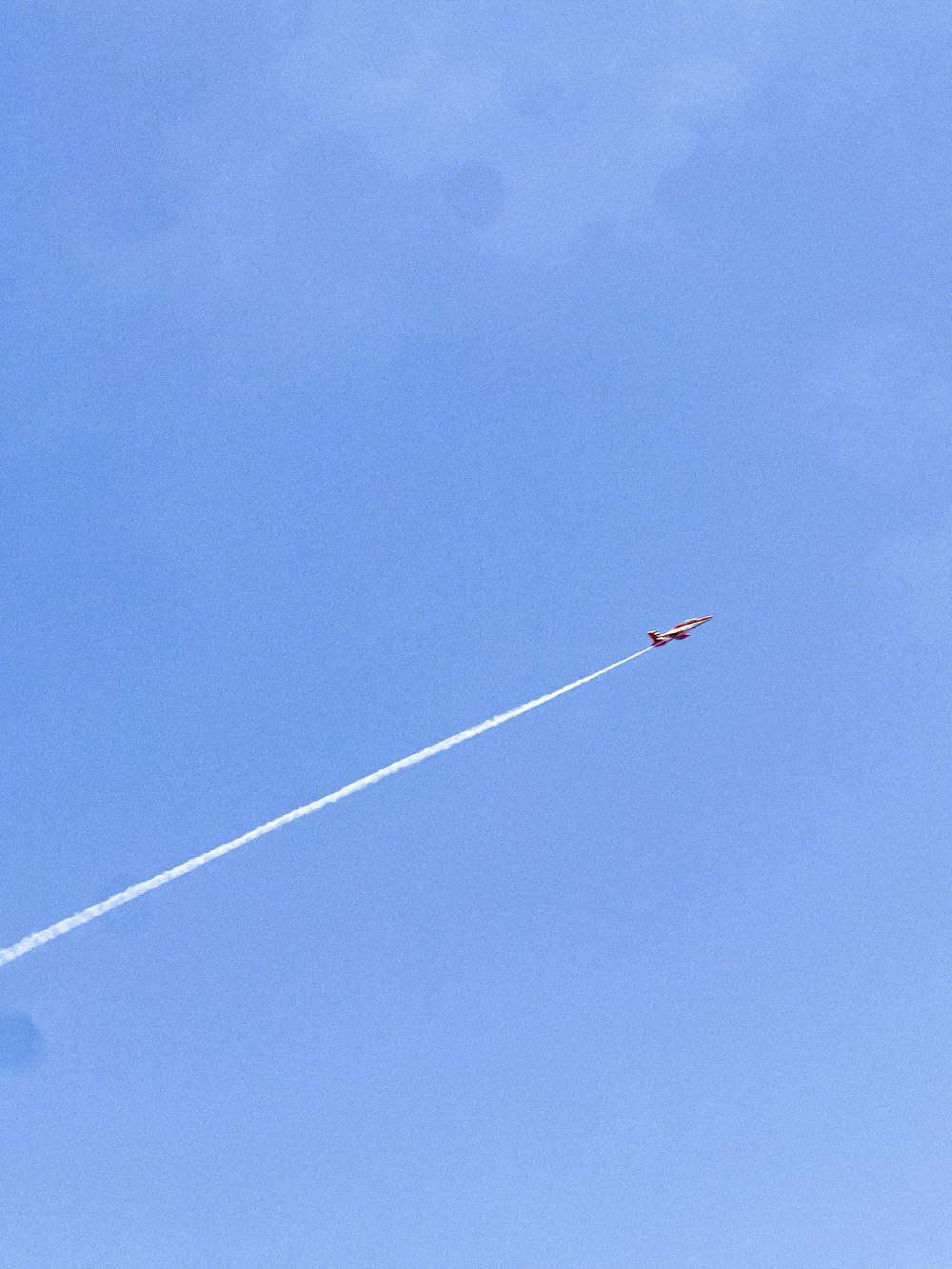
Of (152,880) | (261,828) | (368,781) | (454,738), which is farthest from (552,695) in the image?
(152,880)

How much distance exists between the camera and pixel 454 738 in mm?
148375

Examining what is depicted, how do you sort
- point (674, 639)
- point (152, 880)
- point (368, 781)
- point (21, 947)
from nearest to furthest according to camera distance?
point (21, 947) < point (152, 880) < point (368, 781) < point (674, 639)

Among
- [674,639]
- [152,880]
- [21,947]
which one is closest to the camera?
[21,947]

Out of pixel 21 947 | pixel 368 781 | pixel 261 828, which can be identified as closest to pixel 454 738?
pixel 368 781

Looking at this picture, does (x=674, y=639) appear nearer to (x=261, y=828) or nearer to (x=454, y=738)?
(x=454, y=738)

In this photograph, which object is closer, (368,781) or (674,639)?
(368,781)

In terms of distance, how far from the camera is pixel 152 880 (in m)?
132

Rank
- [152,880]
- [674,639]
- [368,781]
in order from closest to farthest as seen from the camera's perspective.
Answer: [152,880] → [368,781] → [674,639]

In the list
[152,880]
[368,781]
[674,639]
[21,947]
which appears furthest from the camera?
[674,639]

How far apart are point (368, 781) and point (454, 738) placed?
1246 centimetres

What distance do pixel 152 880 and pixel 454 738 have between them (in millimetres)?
41039

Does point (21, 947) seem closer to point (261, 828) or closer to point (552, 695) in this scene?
point (261, 828)

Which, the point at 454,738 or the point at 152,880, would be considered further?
the point at 454,738

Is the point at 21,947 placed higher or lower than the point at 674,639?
lower
